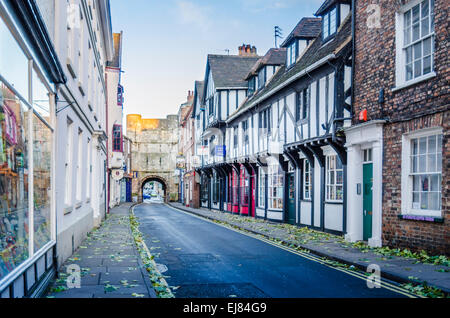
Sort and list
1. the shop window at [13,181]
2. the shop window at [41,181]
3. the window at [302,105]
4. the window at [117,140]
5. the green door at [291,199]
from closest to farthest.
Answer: the shop window at [13,181] → the shop window at [41,181] → the window at [302,105] → the green door at [291,199] → the window at [117,140]

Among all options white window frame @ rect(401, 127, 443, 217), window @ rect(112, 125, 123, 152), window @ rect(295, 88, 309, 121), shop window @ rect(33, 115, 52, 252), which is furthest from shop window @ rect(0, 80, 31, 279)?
window @ rect(112, 125, 123, 152)

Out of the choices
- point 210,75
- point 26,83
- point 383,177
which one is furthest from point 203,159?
point 26,83

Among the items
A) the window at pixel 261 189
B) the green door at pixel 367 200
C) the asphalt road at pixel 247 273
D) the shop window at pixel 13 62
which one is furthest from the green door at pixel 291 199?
the shop window at pixel 13 62

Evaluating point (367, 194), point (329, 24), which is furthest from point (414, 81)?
point (329, 24)

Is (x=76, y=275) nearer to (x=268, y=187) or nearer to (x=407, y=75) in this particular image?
(x=407, y=75)

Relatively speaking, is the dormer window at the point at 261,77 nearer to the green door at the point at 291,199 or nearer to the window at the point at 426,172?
the green door at the point at 291,199

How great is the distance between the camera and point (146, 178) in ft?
212

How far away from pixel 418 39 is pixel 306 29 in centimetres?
1061

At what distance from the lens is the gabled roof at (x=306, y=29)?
2066 cm

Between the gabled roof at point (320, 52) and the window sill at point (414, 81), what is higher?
the gabled roof at point (320, 52)

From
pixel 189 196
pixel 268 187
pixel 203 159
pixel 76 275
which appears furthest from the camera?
pixel 189 196

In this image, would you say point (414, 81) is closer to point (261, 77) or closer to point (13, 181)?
point (13, 181)

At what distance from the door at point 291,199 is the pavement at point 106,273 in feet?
29.6

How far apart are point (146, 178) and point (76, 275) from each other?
187ft
